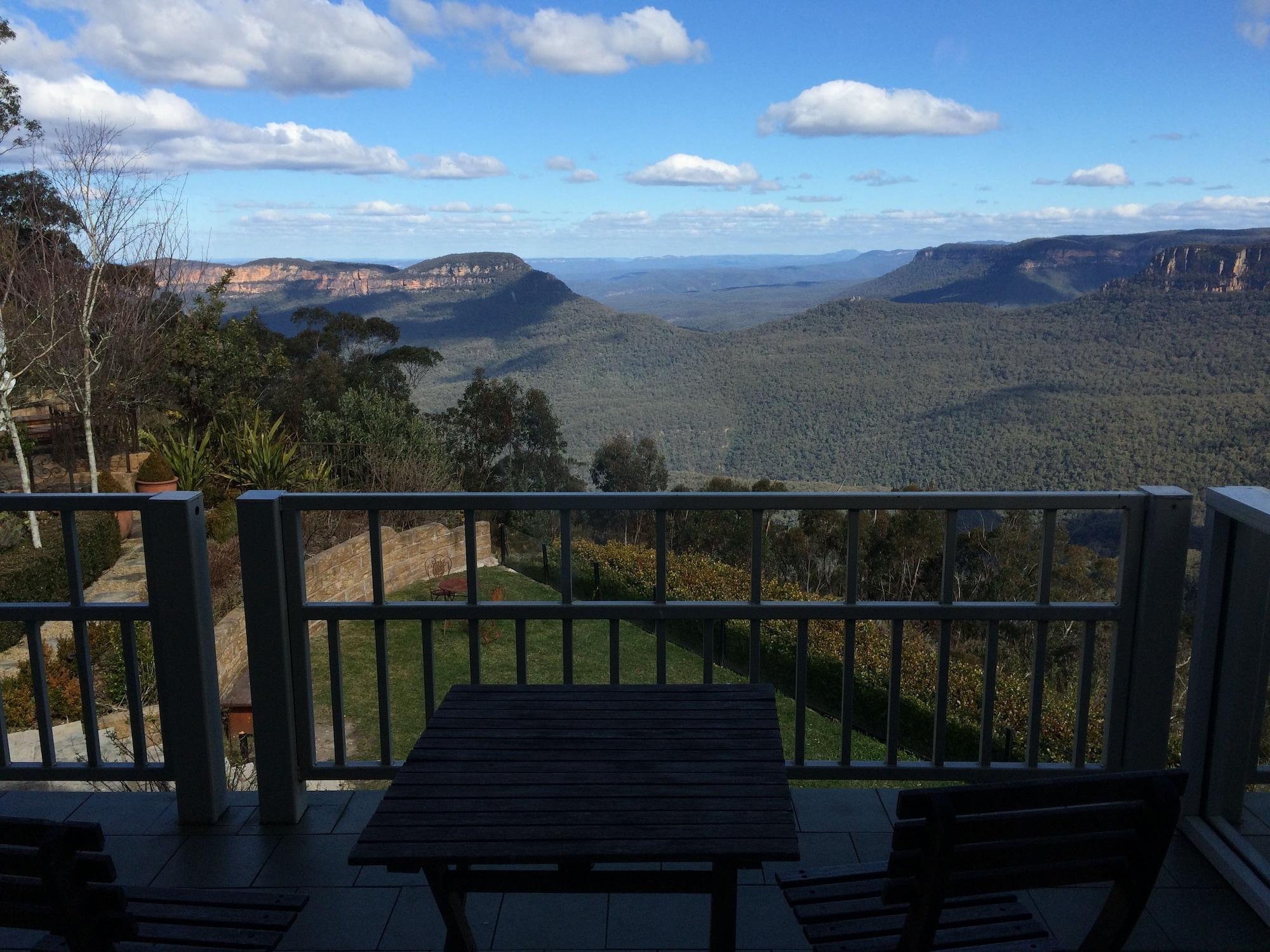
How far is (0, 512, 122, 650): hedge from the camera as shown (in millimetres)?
9461

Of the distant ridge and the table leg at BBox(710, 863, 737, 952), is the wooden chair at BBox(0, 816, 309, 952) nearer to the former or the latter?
the table leg at BBox(710, 863, 737, 952)

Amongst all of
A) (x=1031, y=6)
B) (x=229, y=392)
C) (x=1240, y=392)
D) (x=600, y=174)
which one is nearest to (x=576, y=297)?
(x=600, y=174)

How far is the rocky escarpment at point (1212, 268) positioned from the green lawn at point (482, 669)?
33152mm

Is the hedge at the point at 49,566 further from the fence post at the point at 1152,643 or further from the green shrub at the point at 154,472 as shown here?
the fence post at the point at 1152,643

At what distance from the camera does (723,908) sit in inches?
70.2

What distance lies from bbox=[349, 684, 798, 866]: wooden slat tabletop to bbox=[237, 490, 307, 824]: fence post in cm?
82

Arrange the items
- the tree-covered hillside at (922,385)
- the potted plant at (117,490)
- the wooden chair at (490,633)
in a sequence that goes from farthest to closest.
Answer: the tree-covered hillside at (922,385) < the potted plant at (117,490) < the wooden chair at (490,633)

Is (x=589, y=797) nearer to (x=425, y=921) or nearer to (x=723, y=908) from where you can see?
(x=723, y=908)

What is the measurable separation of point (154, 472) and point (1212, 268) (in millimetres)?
39825

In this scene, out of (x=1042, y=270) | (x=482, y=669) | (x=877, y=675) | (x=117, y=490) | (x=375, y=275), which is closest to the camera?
(x=482, y=669)

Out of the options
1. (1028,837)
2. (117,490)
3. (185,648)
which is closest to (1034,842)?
(1028,837)

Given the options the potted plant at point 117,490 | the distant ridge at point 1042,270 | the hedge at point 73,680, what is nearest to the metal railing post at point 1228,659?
the hedge at point 73,680

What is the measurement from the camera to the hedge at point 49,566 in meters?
9.46

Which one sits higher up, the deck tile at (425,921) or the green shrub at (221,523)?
the deck tile at (425,921)
